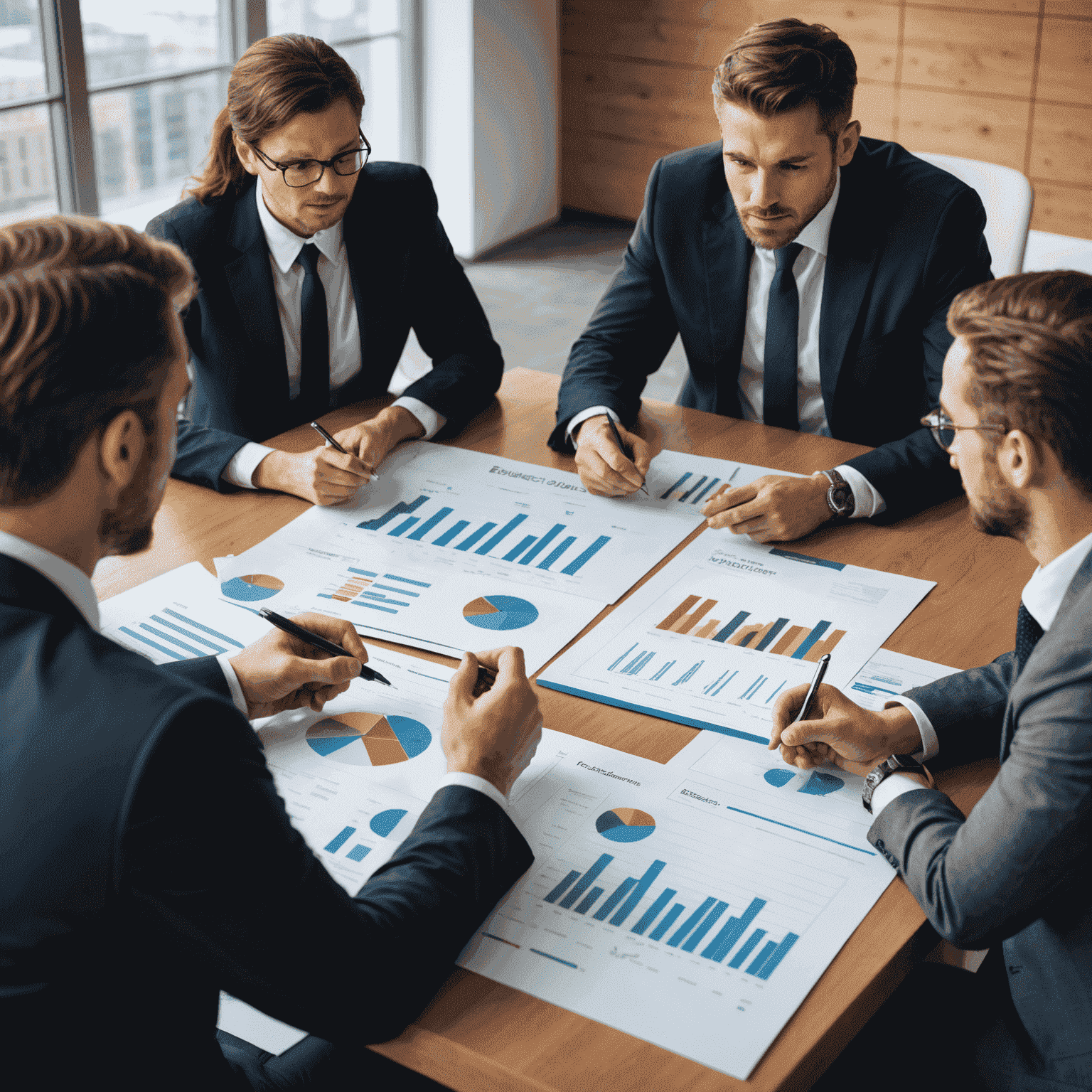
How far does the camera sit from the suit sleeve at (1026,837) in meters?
1.12

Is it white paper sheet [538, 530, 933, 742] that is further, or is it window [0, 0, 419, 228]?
window [0, 0, 419, 228]

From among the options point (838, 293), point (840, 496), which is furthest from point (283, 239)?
point (840, 496)

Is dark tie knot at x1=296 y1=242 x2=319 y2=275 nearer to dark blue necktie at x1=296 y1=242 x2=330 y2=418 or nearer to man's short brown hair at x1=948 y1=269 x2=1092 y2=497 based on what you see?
dark blue necktie at x1=296 y1=242 x2=330 y2=418

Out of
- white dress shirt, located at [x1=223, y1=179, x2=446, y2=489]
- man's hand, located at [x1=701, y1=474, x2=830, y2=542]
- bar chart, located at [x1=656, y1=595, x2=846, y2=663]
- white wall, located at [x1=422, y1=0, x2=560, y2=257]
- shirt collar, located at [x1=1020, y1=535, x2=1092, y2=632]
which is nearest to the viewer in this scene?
shirt collar, located at [x1=1020, y1=535, x2=1092, y2=632]

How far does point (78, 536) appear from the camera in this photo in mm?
1080

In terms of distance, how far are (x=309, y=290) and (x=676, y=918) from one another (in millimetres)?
1598

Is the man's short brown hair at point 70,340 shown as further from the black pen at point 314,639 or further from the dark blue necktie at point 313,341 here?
the dark blue necktie at point 313,341

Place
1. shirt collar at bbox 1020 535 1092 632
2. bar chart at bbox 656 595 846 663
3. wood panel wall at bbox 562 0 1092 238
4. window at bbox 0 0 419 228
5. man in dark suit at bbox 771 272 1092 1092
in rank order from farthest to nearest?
wood panel wall at bbox 562 0 1092 238
window at bbox 0 0 419 228
bar chart at bbox 656 595 846 663
shirt collar at bbox 1020 535 1092 632
man in dark suit at bbox 771 272 1092 1092

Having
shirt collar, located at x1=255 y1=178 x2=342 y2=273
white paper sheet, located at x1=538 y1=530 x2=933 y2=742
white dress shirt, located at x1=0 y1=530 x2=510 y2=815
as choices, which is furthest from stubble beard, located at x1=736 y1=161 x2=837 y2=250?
white dress shirt, located at x1=0 y1=530 x2=510 y2=815

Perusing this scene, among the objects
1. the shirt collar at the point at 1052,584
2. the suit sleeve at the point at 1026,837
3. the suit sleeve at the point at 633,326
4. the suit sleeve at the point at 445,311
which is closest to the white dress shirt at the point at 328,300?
the suit sleeve at the point at 445,311

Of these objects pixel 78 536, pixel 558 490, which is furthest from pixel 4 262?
pixel 558 490

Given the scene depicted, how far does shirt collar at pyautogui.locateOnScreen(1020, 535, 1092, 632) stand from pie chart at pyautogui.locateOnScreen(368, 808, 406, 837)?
0.72 metres

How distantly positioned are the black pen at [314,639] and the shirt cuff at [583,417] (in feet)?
2.62

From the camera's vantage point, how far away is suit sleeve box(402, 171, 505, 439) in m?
2.45
